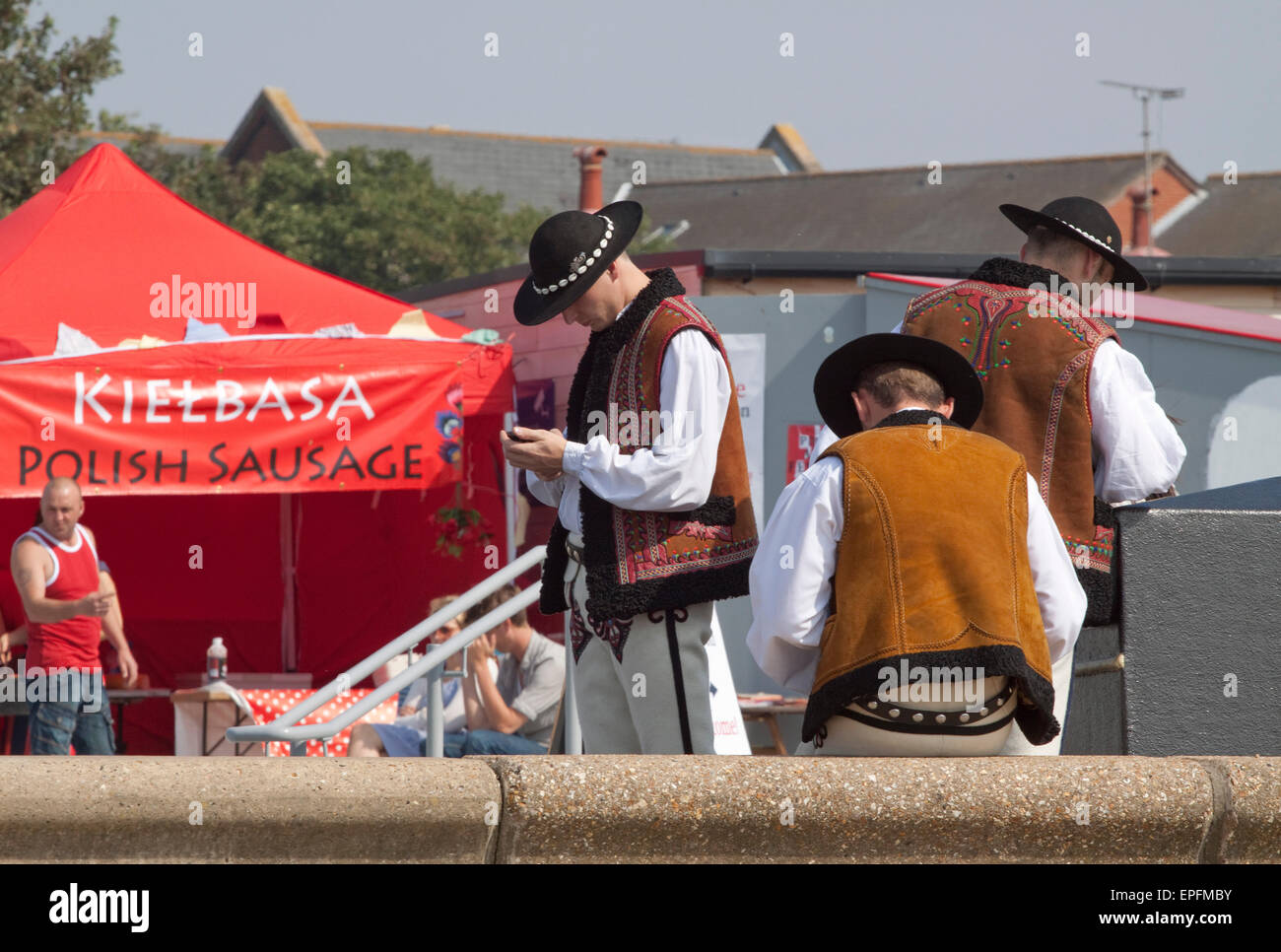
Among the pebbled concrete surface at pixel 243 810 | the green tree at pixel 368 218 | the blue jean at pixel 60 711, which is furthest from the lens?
the green tree at pixel 368 218

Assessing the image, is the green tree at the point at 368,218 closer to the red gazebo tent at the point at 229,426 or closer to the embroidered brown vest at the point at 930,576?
the red gazebo tent at the point at 229,426

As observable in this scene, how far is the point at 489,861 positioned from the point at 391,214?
120 ft

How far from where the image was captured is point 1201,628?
3.97m

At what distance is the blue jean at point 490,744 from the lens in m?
7.38

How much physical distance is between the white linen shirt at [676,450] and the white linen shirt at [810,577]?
44cm

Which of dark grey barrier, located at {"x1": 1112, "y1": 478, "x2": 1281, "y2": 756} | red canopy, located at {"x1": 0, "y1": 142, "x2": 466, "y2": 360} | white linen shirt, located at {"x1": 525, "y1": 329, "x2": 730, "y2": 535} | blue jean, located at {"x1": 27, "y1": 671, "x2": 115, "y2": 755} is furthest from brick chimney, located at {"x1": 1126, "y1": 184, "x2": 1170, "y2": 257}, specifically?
white linen shirt, located at {"x1": 525, "y1": 329, "x2": 730, "y2": 535}

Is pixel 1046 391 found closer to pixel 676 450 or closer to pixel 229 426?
pixel 676 450

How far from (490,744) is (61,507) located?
234 cm

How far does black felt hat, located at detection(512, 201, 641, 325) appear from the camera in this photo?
4094mm

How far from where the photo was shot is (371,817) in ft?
8.95

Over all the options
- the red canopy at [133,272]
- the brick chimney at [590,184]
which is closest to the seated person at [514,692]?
the red canopy at [133,272]

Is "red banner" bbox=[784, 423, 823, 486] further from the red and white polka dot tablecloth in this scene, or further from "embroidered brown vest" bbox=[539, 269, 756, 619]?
"embroidered brown vest" bbox=[539, 269, 756, 619]

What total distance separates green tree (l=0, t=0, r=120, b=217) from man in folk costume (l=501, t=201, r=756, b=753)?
17841 mm
